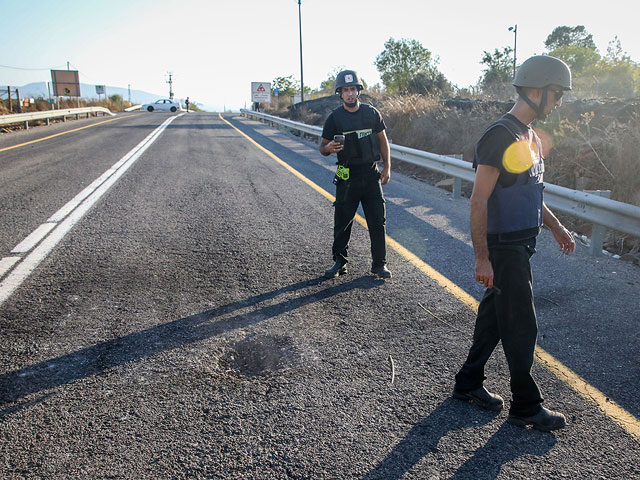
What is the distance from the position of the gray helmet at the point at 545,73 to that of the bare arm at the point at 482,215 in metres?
0.50

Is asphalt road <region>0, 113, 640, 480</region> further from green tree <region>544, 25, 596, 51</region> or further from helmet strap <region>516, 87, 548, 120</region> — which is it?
green tree <region>544, 25, 596, 51</region>

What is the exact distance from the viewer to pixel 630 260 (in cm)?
565

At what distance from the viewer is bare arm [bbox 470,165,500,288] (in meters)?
2.67

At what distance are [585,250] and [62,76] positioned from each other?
79626 millimetres

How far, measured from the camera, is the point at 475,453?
248 centimetres

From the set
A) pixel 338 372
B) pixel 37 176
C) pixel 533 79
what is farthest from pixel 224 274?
pixel 37 176

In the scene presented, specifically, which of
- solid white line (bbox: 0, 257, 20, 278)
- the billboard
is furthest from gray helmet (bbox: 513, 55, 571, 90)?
the billboard

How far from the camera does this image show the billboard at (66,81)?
70.6 metres

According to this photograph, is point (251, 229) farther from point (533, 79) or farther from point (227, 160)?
point (227, 160)

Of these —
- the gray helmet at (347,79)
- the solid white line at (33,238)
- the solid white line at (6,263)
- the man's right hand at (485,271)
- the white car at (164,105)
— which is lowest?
the solid white line at (6,263)

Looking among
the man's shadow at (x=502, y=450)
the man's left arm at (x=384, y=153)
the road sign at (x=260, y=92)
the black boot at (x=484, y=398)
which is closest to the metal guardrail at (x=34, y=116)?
the road sign at (x=260, y=92)

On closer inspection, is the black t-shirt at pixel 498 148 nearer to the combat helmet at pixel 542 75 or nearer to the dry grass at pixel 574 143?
the combat helmet at pixel 542 75

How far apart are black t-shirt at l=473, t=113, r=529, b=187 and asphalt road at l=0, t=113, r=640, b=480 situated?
1.30 m

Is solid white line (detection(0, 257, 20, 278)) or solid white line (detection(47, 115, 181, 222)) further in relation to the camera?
solid white line (detection(47, 115, 181, 222))
